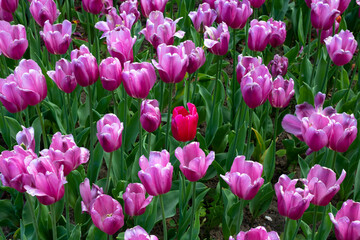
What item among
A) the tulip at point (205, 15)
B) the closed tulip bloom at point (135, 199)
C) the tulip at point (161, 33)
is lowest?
the closed tulip bloom at point (135, 199)

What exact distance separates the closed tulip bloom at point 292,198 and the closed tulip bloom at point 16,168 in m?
0.69

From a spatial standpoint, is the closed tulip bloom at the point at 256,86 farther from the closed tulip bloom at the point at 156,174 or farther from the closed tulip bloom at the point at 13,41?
the closed tulip bloom at the point at 13,41

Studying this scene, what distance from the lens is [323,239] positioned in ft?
6.28

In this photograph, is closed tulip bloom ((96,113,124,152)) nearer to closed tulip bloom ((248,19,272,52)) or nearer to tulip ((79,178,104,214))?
tulip ((79,178,104,214))

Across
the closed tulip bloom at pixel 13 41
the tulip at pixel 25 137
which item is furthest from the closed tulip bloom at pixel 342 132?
the closed tulip bloom at pixel 13 41

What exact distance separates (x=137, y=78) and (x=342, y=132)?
2.32 feet

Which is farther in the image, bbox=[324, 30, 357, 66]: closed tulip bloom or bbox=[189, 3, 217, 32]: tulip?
bbox=[189, 3, 217, 32]: tulip

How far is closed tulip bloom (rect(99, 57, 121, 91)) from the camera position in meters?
1.86

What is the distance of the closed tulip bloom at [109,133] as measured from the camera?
5.44 feet

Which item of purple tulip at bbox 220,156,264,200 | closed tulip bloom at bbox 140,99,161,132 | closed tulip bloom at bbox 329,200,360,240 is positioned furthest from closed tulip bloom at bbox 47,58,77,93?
closed tulip bloom at bbox 329,200,360,240

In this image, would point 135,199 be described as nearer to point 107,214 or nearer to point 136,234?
point 107,214

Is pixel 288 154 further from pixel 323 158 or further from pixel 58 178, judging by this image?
pixel 58 178

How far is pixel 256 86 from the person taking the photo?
181 centimetres

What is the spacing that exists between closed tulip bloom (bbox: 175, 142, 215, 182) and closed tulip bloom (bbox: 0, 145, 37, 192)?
0.42 metres
